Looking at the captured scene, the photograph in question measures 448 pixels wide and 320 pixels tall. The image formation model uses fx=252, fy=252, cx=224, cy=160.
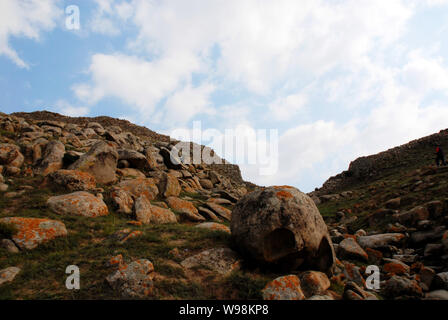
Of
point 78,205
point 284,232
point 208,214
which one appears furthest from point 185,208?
point 284,232

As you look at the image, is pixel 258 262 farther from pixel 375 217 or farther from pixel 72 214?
pixel 375 217

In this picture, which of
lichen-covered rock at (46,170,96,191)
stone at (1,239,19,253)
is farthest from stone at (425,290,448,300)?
lichen-covered rock at (46,170,96,191)

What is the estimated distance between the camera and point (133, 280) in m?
5.56

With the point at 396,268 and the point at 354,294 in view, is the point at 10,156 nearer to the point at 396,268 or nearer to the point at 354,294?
the point at 354,294

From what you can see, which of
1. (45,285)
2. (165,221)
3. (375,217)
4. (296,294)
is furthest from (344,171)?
(45,285)

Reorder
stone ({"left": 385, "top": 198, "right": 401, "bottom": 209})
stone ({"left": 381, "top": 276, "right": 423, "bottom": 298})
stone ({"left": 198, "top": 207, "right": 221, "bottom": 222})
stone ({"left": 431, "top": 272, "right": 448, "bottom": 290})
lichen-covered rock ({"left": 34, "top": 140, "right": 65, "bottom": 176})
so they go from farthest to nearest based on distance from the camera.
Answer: stone ({"left": 198, "top": 207, "right": 221, "bottom": 222}), stone ({"left": 385, "top": 198, "right": 401, "bottom": 209}), lichen-covered rock ({"left": 34, "top": 140, "right": 65, "bottom": 176}), stone ({"left": 431, "top": 272, "right": 448, "bottom": 290}), stone ({"left": 381, "top": 276, "right": 423, "bottom": 298})

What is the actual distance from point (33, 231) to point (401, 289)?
34.6 ft

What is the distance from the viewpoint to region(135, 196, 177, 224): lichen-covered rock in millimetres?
11039

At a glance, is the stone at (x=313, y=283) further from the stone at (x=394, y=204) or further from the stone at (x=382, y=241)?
the stone at (x=394, y=204)

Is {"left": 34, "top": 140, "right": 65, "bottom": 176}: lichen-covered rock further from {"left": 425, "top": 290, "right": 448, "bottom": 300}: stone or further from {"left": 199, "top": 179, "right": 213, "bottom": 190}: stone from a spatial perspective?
{"left": 425, "top": 290, "right": 448, "bottom": 300}: stone

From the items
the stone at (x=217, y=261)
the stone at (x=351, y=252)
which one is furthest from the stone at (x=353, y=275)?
the stone at (x=217, y=261)

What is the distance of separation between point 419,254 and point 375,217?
5.40m

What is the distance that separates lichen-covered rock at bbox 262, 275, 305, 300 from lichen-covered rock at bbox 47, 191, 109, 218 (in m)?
7.81

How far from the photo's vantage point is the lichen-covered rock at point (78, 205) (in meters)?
9.98
